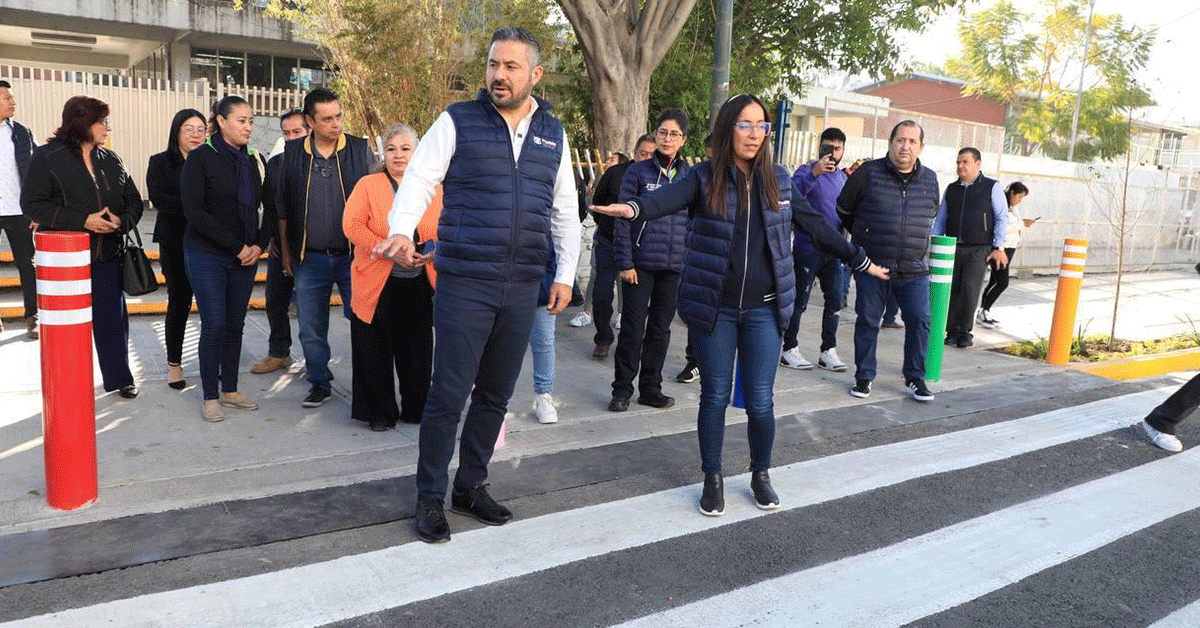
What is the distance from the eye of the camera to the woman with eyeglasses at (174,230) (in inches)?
244

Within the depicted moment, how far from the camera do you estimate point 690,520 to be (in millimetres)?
4328

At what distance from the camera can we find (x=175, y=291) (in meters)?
6.19

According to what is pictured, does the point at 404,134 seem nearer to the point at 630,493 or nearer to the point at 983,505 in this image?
the point at 630,493

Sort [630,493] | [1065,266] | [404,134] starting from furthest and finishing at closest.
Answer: [1065,266] → [404,134] → [630,493]

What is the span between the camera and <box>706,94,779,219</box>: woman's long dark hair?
4359mm

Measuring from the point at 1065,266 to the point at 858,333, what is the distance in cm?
285

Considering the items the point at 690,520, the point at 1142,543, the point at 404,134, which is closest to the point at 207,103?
the point at 404,134

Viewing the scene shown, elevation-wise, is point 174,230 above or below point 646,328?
above

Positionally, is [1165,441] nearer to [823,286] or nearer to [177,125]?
[823,286]

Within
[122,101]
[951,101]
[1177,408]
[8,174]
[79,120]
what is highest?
[951,101]

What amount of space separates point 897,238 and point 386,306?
12.7ft

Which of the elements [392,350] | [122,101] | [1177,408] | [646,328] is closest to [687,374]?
[646,328]

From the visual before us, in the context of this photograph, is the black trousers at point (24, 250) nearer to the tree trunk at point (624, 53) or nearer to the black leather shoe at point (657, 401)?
the black leather shoe at point (657, 401)

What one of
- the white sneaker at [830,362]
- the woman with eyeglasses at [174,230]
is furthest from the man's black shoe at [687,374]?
the woman with eyeglasses at [174,230]
